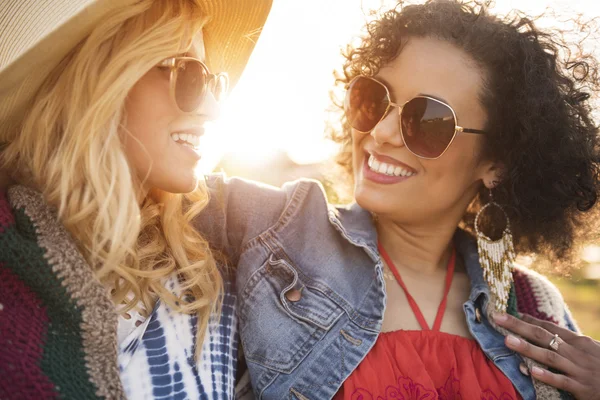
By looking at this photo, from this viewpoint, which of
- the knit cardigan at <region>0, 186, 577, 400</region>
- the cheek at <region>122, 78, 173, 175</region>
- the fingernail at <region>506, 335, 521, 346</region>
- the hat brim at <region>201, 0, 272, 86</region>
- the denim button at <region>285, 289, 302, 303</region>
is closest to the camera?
the knit cardigan at <region>0, 186, 577, 400</region>

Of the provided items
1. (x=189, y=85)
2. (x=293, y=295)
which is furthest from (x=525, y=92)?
(x=189, y=85)

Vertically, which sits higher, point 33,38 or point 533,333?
point 33,38

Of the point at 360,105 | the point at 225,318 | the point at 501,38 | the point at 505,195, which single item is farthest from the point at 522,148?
the point at 225,318

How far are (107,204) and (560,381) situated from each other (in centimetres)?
182

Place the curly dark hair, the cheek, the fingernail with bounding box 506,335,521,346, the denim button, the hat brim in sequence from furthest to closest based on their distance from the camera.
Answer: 1. the curly dark hair
2. the fingernail with bounding box 506,335,521,346
3. the denim button
4. the hat brim
5. the cheek

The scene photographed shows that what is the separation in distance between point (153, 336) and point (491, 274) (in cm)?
149

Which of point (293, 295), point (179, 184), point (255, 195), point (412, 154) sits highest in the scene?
point (412, 154)

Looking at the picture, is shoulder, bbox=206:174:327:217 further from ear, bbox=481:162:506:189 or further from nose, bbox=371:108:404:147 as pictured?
ear, bbox=481:162:506:189

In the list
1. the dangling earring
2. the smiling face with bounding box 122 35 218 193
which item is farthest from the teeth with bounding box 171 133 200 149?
the dangling earring

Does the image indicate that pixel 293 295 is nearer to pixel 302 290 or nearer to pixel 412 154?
pixel 302 290

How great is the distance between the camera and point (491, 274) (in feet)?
8.25

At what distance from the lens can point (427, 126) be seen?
228cm

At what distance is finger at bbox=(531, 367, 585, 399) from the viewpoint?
2217 mm

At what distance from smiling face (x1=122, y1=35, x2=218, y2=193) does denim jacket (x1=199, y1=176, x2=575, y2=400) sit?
0.36 metres
